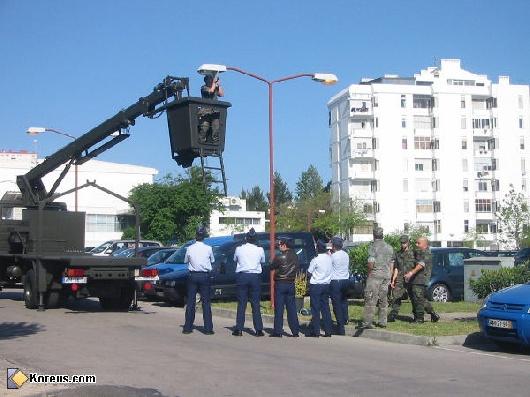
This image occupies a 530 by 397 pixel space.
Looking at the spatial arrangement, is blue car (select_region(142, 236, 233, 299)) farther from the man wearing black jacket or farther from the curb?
the curb

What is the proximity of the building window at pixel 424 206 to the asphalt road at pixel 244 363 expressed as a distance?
76.0 meters

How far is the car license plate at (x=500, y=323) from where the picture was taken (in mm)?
10969

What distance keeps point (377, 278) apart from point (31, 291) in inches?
349

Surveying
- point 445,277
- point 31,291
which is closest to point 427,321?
point 445,277

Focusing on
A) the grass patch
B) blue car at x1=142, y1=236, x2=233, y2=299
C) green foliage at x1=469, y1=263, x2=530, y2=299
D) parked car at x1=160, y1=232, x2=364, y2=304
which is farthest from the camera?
blue car at x1=142, y1=236, x2=233, y2=299

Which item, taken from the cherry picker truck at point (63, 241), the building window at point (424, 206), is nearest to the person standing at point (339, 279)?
the cherry picker truck at point (63, 241)

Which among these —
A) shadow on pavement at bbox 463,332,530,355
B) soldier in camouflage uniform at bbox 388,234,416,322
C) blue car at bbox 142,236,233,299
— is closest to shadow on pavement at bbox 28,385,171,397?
shadow on pavement at bbox 463,332,530,355

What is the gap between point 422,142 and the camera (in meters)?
88.0

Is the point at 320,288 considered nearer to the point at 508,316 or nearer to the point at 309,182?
the point at 508,316

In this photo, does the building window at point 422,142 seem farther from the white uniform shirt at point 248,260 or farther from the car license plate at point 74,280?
the white uniform shirt at point 248,260

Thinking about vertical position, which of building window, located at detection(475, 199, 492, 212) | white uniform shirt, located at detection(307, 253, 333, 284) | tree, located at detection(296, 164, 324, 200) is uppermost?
tree, located at detection(296, 164, 324, 200)

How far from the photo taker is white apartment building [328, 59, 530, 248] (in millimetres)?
87188

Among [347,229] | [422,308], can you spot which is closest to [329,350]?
[422,308]

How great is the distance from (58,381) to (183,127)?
532 cm
